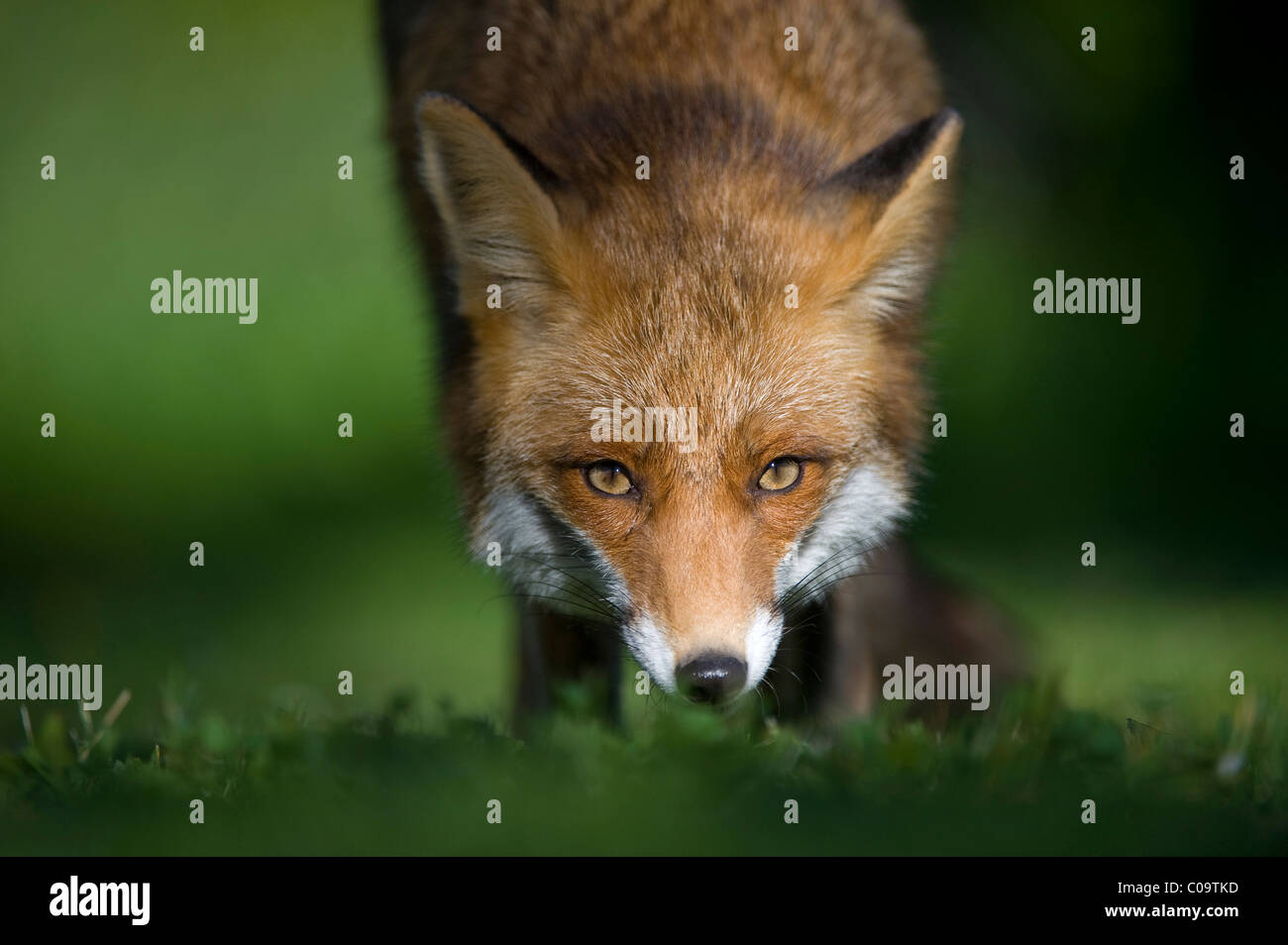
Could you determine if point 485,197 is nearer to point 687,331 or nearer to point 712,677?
point 687,331

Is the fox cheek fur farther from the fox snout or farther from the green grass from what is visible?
the green grass

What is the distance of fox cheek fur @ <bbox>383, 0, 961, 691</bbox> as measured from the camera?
407 centimetres

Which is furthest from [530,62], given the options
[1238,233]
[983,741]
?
[1238,233]

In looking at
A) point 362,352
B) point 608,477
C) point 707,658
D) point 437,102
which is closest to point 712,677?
point 707,658

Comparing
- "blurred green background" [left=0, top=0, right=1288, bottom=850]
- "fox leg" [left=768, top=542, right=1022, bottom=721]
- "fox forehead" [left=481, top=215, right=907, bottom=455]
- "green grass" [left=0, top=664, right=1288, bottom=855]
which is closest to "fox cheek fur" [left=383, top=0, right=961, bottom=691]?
"fox forehead" [left=481, top=215, right=907, bottom=455]

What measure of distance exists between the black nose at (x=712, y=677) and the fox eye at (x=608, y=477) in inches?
25.7

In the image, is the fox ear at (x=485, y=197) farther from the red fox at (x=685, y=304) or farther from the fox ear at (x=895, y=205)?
the fox ear at (x=895, y=205)

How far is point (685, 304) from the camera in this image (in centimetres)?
428

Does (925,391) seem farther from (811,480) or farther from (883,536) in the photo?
(811,480)

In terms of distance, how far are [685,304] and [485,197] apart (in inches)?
28.4

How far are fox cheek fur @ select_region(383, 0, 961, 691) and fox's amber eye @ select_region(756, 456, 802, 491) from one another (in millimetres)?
27

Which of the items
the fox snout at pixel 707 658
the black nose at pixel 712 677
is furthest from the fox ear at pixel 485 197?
the black nose at pixel 712 677
